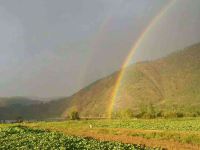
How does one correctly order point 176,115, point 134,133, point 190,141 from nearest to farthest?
point 190,141, point 134,133, point 176,115

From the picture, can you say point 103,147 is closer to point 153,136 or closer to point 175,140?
point 175,140

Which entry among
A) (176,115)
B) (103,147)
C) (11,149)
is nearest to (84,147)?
(103,147)

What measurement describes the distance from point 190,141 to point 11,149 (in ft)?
76.2

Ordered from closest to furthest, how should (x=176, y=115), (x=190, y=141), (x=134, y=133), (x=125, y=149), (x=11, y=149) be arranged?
(x=125, y=149), (x=11, y=149), (x=190, y=141), (x=134, y=133), (x=176, y=115)

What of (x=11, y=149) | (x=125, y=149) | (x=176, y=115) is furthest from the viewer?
(x=176, y=115)

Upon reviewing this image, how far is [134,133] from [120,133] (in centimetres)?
488

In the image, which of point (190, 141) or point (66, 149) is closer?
point (66, 149)

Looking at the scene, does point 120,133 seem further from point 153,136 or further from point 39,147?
point 39,147

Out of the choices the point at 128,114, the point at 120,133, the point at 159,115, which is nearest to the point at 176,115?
the point at 159,115

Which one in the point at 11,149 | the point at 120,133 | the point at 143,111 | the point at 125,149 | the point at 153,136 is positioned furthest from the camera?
the point at 143,111

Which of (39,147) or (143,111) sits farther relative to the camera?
(143,111)

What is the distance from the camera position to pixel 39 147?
136ft

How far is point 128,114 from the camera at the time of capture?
599 feet

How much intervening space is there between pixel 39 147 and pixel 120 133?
31.0m
